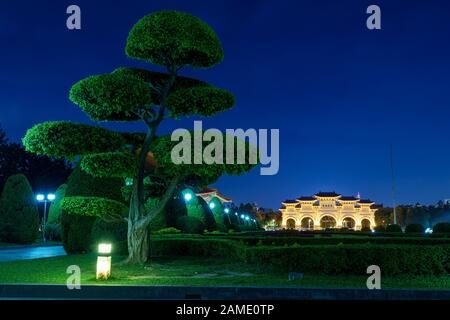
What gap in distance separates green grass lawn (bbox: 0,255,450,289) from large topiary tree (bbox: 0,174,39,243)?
19.5 m

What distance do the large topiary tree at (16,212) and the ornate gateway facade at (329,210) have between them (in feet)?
276

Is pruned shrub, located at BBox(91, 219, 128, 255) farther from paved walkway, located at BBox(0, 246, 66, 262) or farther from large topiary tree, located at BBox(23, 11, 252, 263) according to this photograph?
large topiary tree, located at BBox(23, 11, 252, 263)

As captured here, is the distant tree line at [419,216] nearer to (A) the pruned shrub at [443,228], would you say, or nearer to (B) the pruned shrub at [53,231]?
(A) the pruned shrub at [443,228]

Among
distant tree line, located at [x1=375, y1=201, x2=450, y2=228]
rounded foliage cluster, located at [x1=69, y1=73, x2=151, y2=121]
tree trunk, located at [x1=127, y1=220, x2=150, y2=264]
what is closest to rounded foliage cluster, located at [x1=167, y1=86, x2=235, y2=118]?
rounded foliage cluster, located at [x1=69, y1=73, x2=151, y2=121]

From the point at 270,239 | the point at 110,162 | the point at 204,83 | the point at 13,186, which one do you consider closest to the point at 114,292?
the point at 110,162

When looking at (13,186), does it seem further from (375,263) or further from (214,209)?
(375,263)

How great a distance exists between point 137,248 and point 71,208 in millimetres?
2224

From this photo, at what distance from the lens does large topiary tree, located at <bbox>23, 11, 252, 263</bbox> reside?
1370 centimetres

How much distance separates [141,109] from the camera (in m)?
15.1

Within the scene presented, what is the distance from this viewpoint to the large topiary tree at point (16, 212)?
114 feet

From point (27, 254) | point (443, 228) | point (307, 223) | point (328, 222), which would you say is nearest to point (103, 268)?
point (27, 254)

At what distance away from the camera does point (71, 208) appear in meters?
14.5

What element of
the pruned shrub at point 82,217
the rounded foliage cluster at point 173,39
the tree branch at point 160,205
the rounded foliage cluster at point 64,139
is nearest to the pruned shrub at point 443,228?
the pruned shrub at point 82,217

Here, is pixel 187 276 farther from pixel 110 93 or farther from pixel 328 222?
pixel 328 222
